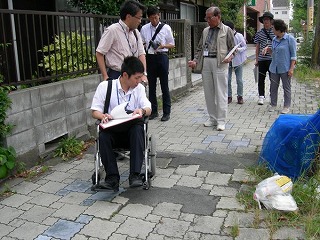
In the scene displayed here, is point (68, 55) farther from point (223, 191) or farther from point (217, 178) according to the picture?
point (223, 191)

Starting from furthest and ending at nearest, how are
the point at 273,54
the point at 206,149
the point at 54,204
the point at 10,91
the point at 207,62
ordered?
1. the point at 273,54
2. the point at 207,62
3. the point at 206,149
4. the point at 10,91
5. the point at 54,204

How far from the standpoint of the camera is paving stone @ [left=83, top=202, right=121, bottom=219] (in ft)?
11.0

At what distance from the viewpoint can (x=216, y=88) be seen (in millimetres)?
5961

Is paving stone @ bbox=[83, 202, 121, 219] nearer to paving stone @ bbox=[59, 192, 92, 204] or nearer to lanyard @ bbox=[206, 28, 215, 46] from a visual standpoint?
paving stone @ bbox=[59, 192, 92, 204]

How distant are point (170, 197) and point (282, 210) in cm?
105

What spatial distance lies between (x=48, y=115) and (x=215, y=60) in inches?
105

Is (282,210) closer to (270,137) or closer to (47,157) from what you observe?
(270,137)

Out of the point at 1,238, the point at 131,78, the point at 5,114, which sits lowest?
the point at 1,238

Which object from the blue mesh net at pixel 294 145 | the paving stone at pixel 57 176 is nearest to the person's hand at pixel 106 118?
the paving stone at pixel 57 176

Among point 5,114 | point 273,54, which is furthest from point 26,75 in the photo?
point 273,54

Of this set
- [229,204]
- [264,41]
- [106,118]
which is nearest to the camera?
[229,204]

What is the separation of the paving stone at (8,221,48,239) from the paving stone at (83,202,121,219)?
423mm

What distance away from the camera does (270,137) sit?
13.6ft

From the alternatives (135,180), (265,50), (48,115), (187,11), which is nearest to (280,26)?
(265,50)
